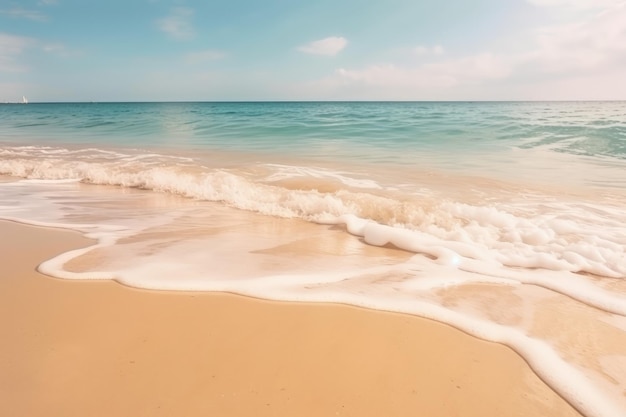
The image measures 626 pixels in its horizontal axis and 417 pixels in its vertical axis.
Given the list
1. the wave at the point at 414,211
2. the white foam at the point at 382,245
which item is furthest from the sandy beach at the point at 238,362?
the wave at the point at 414,211

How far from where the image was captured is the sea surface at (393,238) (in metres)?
2.46

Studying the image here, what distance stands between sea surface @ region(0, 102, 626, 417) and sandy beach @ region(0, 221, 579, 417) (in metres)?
0.22

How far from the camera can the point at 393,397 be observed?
172cm

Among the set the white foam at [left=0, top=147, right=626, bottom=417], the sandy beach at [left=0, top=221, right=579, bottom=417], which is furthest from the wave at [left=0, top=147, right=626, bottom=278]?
the sandy beach at [left=0, top=221, right=579, bottom=417]

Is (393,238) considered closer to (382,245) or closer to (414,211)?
(382,245)

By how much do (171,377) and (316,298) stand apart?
3.86 ft

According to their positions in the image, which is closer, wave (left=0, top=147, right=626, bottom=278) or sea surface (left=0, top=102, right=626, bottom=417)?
sea surface (left=0, top=102, right=626, bottom=417)

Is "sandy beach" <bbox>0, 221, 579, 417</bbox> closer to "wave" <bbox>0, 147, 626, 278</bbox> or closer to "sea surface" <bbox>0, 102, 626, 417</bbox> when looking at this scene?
"sea surface" <bbox>0, 102, 626, 417</bbox>

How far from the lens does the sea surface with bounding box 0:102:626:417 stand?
8.05 feet

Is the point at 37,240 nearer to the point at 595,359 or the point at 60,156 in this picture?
the point at 595,359

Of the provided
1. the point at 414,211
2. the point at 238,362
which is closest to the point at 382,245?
the point at 414,211

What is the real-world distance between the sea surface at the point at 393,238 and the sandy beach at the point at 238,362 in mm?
215

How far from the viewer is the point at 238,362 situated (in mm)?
1938

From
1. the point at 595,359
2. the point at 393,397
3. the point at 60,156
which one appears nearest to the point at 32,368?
the point at 393,397
